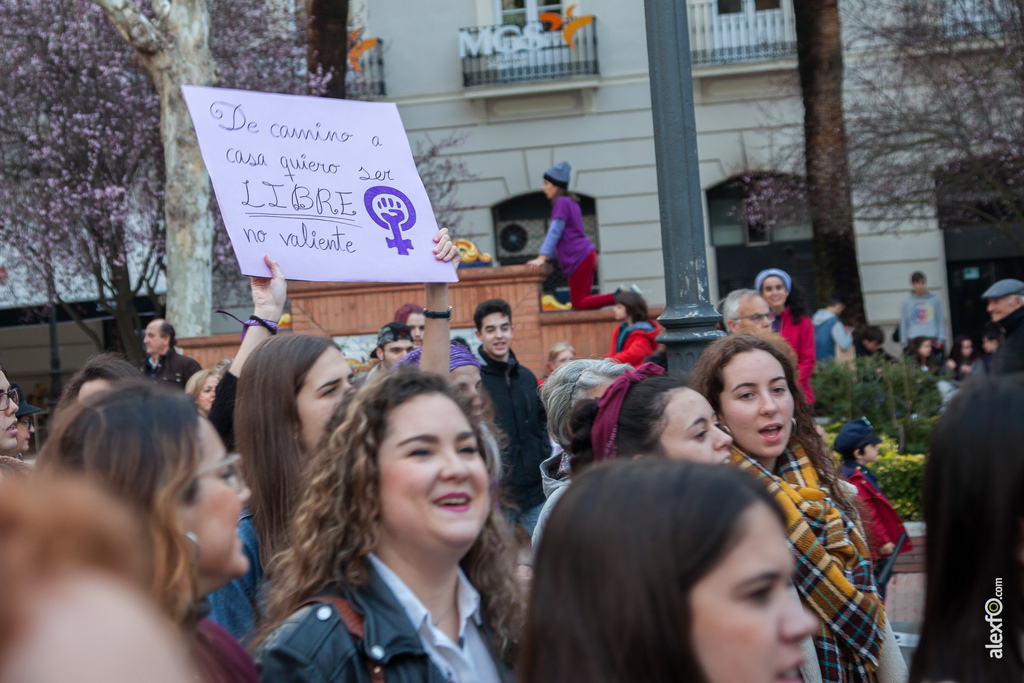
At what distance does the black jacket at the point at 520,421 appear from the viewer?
20.5 ft

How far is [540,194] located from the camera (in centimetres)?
1978

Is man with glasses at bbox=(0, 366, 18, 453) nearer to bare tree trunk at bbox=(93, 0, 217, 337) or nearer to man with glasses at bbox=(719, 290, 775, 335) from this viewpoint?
man with glasses at bbox=(719, 290, 775, 335)

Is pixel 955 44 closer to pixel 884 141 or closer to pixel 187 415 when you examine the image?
pixel 884 141

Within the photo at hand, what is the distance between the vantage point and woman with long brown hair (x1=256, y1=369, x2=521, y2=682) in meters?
2.17

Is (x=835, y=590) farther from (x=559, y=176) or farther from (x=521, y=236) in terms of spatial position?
(x=521, y=236)

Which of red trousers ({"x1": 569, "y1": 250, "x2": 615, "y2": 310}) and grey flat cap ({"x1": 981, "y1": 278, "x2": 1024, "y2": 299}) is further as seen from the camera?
red trousers ({"x1": 569, "y1": 250, "x2": 615, "y2": 310})

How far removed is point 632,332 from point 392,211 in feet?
12.1

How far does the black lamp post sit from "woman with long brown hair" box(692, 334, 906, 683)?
4.58 ft

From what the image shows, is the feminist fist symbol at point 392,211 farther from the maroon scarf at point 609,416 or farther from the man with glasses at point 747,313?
the man with glasses at point 747,313

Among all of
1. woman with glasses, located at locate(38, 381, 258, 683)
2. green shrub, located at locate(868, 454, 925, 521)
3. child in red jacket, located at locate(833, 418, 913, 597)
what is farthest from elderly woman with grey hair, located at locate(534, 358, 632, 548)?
green shrub, located at locate(868, 454, 925, 521)

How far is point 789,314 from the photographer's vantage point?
7887 mm

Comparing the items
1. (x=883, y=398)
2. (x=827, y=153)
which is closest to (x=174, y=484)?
(x=883, y=398)

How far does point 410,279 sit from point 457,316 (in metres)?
5.81

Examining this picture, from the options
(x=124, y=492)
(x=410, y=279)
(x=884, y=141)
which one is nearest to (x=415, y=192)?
(x=410, y=279)
